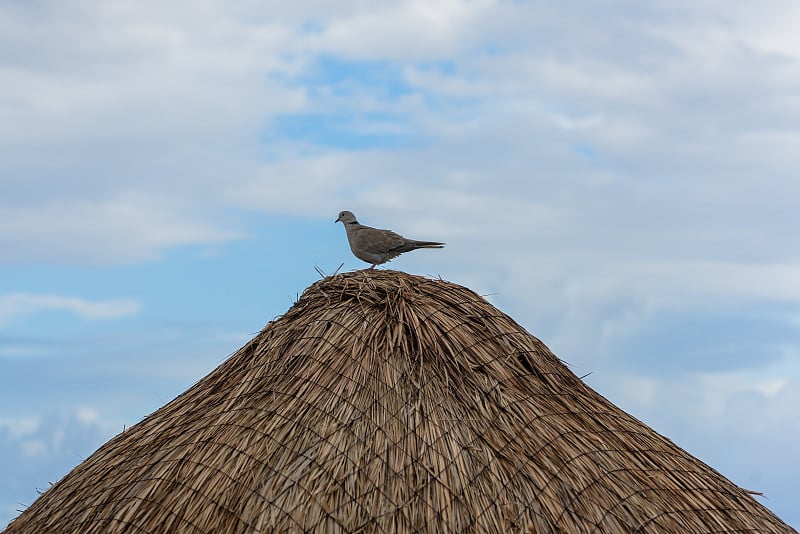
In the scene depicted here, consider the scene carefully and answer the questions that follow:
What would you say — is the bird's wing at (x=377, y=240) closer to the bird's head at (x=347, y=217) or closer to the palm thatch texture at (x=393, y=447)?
the bird's head at (x=347, y=217)

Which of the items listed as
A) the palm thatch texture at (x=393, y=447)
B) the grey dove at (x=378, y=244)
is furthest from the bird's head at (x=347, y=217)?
the palm thatch texture at (x=393, y=447)

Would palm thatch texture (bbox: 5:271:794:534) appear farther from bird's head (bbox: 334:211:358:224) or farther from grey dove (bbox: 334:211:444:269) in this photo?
bird's head (bbox: 334:211:358:224)

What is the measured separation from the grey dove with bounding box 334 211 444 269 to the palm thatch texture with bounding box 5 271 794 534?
1.27m

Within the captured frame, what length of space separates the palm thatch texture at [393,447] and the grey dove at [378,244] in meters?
1.27

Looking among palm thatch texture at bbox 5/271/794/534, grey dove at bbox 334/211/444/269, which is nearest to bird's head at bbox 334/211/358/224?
grey dove at bbox 334/211/444/269

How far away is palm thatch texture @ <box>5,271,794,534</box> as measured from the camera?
21.6 ft

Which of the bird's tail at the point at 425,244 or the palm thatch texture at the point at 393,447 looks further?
the bird's tail at the point at 425,244

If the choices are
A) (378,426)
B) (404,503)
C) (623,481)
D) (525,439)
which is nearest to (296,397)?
(378,426)

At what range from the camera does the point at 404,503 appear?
6473 millimetres

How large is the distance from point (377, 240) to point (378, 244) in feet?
0.13

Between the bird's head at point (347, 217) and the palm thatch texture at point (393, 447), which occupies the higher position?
the bird's head at point (347, 217)

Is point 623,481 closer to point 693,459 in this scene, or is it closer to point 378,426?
point 693,459

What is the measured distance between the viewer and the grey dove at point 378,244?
31.1ft

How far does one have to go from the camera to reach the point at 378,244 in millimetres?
9484
